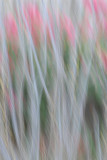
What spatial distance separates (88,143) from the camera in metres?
0.42

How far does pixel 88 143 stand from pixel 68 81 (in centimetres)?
11

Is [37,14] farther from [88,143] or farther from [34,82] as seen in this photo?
[88,143]

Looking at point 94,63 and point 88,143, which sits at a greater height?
point 94,63

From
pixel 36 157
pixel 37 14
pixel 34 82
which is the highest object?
pixel 37 14

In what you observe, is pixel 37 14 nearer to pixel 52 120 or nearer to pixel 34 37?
pixel 34 37

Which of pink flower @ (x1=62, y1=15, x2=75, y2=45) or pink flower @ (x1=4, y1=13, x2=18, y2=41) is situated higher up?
pink flower @ (x1=4, y1=13, x2=18, y2=41)

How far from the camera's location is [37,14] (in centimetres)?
41

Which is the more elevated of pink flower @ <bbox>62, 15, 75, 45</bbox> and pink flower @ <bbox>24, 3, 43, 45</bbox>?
pink flower @ <bbox>24, 3, 43, 45</bbox>

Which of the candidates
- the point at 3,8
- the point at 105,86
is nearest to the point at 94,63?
the point at 105,86

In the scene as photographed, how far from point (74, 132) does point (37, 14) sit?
196mm

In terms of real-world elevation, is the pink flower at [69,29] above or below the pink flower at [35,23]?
below

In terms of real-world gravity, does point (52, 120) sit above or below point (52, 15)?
below

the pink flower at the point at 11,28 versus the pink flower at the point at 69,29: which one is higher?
the pink flower at the point at 11,28

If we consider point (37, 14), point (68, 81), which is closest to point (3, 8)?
point (37, 14)
